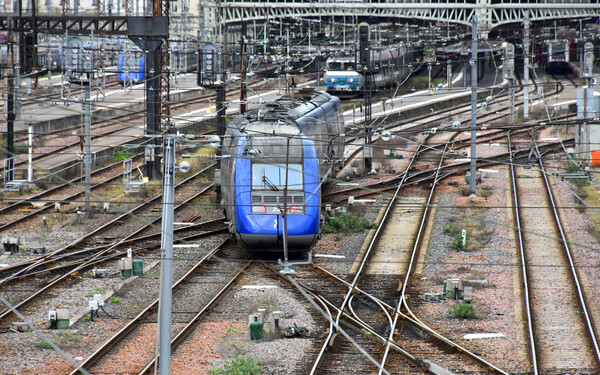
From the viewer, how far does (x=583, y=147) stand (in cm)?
3084

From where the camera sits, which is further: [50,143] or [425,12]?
[425,12]

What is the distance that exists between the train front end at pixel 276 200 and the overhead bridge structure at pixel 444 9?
4179 centimetres

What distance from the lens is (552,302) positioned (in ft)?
57.4

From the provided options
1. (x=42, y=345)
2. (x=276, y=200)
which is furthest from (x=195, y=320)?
(x=276, y=200)

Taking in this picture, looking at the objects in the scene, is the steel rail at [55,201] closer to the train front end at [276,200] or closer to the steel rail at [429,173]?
the train front end at [276,200]

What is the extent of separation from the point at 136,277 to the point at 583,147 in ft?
60.3

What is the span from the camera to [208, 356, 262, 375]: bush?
12.9 meters

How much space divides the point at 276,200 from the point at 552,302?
6422 millimetres

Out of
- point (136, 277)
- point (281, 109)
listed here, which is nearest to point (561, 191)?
point (281, 109)

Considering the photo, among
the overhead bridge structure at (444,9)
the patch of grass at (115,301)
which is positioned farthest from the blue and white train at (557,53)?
the patch of grass at (115,301)

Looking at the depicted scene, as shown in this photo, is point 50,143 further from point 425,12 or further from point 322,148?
point 425,12

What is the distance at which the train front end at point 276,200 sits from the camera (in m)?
19.4

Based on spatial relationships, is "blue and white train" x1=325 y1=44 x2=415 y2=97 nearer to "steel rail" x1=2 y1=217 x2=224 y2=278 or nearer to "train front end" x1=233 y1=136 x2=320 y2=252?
"steel rail" x1=2 y1=217 x2=224 y2=278

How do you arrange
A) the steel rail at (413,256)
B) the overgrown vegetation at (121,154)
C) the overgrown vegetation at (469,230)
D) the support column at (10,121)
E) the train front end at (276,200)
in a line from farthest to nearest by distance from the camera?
the overgrown vegetation at (121,154) → the support column at (10,121) → the overgrown vegetation at (469,230) → the train front end at (276,200) → the steel rail at (413,256)
